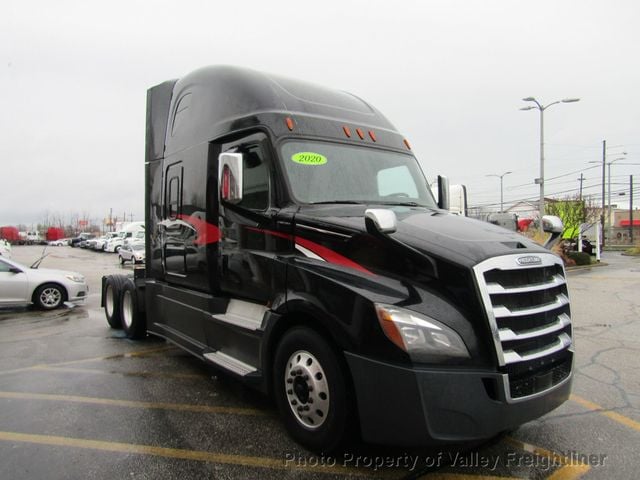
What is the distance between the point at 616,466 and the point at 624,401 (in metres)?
1.57

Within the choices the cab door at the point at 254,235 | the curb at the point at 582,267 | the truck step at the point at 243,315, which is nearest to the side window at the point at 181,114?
the cab door at the point at 254,235

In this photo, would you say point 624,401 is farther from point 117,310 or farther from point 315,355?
point 117,310

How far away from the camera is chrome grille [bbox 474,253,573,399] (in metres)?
2.97

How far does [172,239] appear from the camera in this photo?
5922 millimetres

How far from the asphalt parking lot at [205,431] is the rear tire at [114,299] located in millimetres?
1618

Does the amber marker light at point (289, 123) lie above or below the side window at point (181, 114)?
below

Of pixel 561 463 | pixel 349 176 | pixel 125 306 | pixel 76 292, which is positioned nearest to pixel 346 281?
pixel 349 176

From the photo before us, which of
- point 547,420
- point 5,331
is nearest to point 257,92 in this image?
point 547,420

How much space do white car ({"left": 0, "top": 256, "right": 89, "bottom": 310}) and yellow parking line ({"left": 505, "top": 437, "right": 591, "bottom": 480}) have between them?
1032 centimetres

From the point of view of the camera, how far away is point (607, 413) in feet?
14.1

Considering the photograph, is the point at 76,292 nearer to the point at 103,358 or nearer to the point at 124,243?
the point at 103,358

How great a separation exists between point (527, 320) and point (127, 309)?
6.37 m

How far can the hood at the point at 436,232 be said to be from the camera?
3113 mm

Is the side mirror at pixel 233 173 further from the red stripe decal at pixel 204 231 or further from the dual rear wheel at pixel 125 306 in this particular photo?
the dual rear wheel at pixel 125 306
